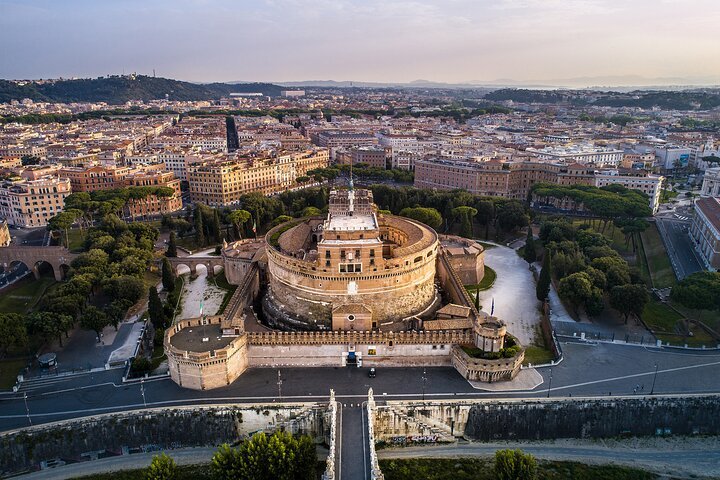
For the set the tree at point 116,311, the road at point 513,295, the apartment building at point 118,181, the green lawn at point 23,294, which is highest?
the apartment building at point 118,181

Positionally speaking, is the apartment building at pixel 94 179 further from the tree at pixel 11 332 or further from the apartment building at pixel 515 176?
the apartment building at pixel 515 176

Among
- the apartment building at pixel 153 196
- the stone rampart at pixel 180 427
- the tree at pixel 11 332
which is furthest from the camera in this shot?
the apartment building at pixel 153 196

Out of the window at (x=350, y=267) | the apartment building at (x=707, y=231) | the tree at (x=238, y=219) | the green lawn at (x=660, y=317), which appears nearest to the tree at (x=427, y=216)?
the tree at (x=238, y=219)

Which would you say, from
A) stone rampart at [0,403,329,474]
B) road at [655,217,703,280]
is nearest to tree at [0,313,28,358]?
stone rampart at [0,403,329,474]

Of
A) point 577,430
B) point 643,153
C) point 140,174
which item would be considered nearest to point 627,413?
point 577,430

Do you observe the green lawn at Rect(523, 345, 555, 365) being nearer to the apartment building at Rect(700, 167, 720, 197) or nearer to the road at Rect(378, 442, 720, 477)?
the road at Rect(378, 442, 720, 477)
